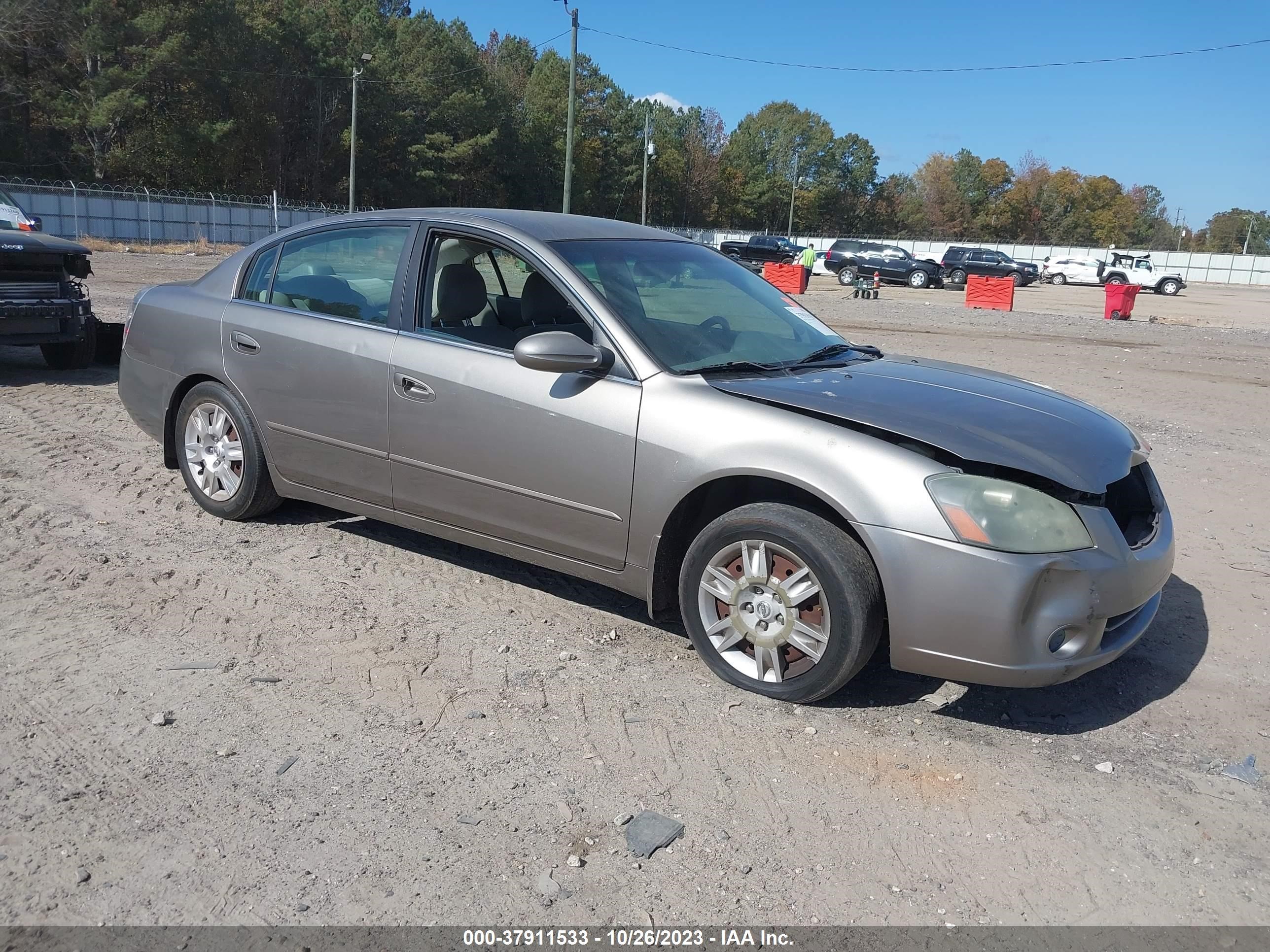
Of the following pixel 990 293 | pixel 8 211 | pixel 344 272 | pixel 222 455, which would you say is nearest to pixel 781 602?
pixel 344 272

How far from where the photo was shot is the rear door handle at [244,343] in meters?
5.22

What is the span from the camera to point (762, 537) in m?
3.76

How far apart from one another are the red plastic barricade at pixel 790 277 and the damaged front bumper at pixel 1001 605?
25.8 metres

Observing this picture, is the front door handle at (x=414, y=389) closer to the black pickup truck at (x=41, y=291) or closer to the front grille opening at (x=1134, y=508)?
the front grille opening at (x=1134, y=508)

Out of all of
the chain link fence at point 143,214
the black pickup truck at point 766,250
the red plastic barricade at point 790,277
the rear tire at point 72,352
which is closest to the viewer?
the rear tire at point 72,352

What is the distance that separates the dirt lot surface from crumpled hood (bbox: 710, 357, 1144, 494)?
0.95 meters

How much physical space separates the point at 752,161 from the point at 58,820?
369ft

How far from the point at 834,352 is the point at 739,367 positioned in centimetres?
76

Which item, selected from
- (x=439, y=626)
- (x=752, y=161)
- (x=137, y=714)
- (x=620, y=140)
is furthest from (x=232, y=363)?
(x=752, y=161)

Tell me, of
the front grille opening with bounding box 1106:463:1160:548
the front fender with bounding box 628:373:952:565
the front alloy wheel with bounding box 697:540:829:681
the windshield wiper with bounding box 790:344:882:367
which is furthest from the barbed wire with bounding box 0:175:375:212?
the front grille opening with bounding box 1106:463:1160:548

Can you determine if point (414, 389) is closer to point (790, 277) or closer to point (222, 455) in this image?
point (222, 455)

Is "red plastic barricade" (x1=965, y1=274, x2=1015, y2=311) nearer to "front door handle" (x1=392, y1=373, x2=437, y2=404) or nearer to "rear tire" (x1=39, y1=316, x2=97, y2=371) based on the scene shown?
"rear tire" (x1=39, y1=316, x2=97, y2=371)

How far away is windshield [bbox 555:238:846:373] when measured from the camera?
4332 millimetres

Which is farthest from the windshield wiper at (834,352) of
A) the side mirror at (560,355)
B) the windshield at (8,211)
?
the windshield at (8,211)
